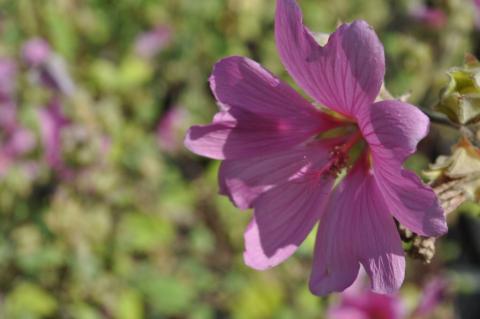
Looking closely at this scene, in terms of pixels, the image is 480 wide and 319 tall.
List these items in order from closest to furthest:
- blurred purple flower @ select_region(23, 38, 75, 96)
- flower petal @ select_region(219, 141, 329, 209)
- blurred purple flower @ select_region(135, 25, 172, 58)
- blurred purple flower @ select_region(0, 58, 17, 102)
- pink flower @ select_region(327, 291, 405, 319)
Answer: flower petal @ select_region(219, 141, 329, 209), pink flower @ select_region(327, 291, 405, 319), blurred purple flower @ select_region(23, 38, 75, 96), blurred purple flower @ select_region(0, 58, 17, 102), blurred purple flower @ select_region(135, 25, 172, 58)

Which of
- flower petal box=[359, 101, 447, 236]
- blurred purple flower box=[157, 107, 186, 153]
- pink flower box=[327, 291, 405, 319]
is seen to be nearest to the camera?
flower petal box=[359, 101, 447, 236]

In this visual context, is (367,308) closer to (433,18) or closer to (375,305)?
(375,305)

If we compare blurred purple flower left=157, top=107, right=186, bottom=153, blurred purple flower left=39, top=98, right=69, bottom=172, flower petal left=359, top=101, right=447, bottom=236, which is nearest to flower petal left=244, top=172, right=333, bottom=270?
flower petal left=359, top=101, right=447, bottom=236

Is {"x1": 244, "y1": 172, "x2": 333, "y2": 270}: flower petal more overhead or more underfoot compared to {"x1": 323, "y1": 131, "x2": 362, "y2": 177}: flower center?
more underfoot

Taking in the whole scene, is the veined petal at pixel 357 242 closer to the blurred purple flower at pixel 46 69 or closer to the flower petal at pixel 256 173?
the flower petal at pixel 256 173

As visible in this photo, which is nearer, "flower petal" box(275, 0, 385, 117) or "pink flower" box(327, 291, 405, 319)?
"flower petal" box(275, 0, 385, 117)

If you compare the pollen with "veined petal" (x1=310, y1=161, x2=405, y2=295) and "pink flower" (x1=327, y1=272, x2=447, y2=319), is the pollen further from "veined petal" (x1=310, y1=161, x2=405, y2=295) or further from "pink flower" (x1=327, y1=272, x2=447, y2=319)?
"pink flower" (x1=327, y1=272, x2=447, y2=319)

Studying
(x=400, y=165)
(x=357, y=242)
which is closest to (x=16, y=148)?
(x=357, y=242)

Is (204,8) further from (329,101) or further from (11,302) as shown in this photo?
(329,101)
